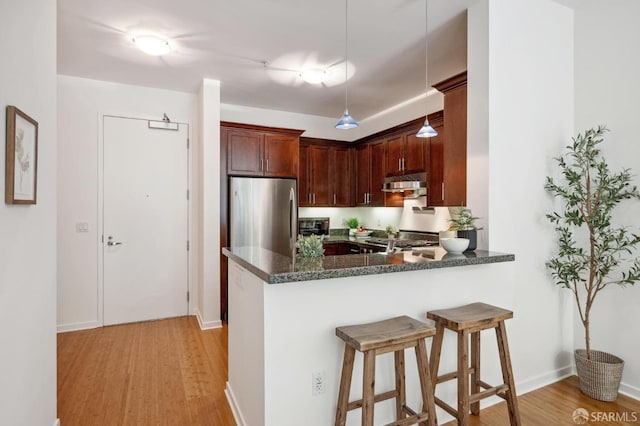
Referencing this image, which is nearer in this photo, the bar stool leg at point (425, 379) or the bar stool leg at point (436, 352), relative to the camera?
the bar stool leg at point (425, 379)

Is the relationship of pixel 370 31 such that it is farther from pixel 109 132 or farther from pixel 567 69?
pixel 109 132

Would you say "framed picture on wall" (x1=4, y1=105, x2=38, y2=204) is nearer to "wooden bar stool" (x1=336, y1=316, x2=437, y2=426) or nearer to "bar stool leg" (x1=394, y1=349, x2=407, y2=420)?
"wooden bar stool" (x1=336, y1=316, x2=437, y2=426)

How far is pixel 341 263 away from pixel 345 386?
635mm

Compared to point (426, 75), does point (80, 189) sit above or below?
below

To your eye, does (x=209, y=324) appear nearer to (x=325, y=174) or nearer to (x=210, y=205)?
(x=210, y=205)

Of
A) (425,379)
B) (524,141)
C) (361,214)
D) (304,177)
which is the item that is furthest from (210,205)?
(524,141)

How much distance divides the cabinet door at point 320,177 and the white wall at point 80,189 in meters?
2.51

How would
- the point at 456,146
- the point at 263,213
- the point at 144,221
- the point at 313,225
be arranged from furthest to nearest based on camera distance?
the point at 313,225 < the point at 263,213 < the point at 144,221 < the point at 456,146

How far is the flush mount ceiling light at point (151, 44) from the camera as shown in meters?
2.99

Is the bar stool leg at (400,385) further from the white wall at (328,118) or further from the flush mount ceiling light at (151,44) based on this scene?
the white wall at (328,118)

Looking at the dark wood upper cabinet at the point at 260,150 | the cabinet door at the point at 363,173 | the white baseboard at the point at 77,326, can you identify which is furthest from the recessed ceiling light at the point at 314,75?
the white baseboard at the point at 77,326

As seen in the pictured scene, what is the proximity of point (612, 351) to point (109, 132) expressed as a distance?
534cm

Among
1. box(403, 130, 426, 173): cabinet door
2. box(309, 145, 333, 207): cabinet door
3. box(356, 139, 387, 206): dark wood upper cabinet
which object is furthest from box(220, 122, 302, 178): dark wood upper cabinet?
box(403, 130, 426, 173): cabinet door

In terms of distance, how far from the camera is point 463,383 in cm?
193
